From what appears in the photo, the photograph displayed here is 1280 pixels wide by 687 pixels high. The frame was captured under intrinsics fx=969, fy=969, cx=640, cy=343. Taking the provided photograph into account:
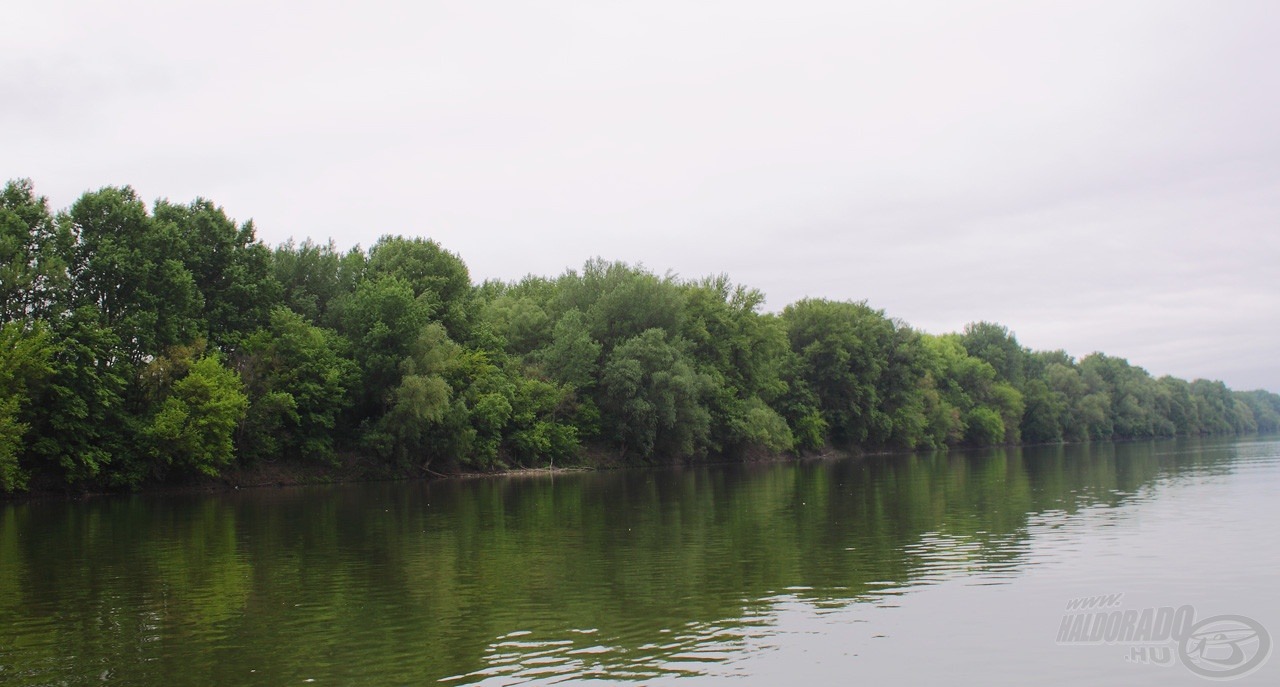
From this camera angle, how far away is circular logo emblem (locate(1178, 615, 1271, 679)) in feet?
46.2

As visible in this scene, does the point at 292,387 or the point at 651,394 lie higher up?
the point at 292,387

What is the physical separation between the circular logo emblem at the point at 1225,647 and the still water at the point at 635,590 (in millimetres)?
171

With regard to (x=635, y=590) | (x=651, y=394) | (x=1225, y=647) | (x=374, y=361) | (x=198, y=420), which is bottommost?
(x=1225, y=647)

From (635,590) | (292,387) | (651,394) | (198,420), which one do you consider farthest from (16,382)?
(651,394)

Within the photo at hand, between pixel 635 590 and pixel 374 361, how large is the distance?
51.5 metres

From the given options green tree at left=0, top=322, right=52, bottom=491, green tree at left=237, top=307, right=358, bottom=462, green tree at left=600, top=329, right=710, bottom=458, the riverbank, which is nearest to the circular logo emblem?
green tree at left=0, top=322, right=52, bottom=491

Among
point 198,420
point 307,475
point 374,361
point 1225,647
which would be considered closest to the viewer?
point 1225,647

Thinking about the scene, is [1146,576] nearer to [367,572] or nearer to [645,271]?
[367,572]

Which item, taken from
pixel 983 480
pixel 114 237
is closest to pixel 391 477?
pixel 114 237

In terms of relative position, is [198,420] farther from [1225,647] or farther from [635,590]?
[1225,647]

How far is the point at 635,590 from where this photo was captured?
20.1m

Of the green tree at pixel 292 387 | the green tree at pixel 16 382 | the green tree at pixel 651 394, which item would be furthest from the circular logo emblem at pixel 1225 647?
the green tree at pixel 651 394

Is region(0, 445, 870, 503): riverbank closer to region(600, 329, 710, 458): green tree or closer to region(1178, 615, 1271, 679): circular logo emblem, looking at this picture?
region(600, 329, 710, 458): green tree

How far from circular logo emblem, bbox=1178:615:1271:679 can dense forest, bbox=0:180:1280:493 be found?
49.4 metres
